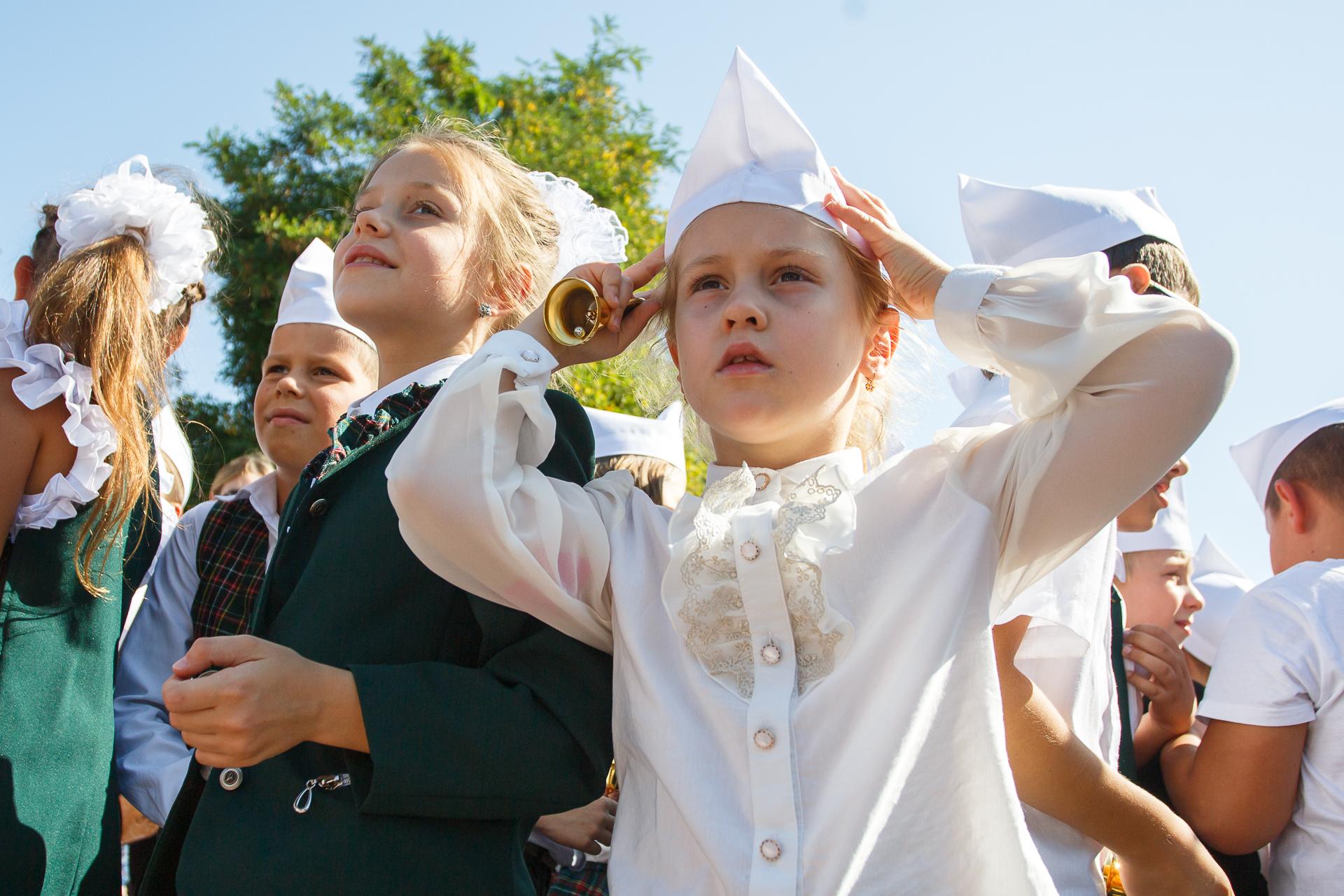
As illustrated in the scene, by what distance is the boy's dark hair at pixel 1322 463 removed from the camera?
9.93 feet

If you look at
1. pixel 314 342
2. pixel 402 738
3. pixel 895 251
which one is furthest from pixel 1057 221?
pixel 314 342

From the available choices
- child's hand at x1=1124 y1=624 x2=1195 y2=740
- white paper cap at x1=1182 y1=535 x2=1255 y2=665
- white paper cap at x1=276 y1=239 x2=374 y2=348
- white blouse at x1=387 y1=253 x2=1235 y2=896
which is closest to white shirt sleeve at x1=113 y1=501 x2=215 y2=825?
white paper cap at x1=276 y1=239 x2=374 y2=348

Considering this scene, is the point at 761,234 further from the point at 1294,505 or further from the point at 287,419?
the point at 287,419

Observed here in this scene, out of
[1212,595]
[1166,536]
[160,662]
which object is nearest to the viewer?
[160,662]

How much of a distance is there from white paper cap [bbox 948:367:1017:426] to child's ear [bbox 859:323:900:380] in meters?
0.23

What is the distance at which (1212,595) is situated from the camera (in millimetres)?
4926

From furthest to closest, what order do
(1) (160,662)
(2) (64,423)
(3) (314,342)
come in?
(3) (314,342) → (1) (160,662) → (2) (64,423)

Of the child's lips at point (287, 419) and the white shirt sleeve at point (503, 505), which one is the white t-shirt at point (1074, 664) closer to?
the white shirt sleeve at point (503, 505)

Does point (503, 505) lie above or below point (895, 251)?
below

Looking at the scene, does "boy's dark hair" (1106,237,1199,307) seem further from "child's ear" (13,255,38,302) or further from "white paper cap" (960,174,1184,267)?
"child's ear" (13,255,38,302)

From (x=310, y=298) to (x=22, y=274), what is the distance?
2.87ft

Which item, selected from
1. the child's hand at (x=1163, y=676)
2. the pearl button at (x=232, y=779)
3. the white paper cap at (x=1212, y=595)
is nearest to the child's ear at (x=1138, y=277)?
the child's hand at (x=1163, y=676)

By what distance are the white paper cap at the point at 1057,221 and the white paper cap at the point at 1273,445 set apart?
619 millimetres

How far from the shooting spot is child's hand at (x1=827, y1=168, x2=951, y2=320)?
2.03 m
